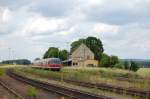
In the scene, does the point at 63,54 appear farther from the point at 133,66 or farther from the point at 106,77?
the point at 106,77

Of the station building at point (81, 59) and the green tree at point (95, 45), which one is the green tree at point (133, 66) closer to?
the station building at point (81, 59)

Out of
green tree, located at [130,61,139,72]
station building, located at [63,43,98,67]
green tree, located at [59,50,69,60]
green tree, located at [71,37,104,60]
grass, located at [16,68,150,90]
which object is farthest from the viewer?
green tree, located at [59,50,69,60]

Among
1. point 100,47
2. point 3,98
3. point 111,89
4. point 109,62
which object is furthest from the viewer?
point 100,47

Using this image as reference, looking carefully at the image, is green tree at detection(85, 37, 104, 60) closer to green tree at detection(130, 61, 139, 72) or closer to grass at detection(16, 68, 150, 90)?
green tree at detection(130, 61, 139, 72)

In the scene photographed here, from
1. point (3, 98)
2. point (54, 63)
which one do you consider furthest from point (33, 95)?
point (54, 63)

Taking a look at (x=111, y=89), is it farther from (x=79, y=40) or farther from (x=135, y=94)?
(x=79, y=40)

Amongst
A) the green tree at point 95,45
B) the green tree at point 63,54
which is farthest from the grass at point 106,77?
the green tree at point 63,54

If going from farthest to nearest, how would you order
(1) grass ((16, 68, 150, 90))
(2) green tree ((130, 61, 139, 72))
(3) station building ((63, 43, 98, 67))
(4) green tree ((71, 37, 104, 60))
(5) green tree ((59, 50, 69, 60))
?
(5) green tree ((59, 50, 69, 60))
(4) green tree ((71, 37, 104, 60))
(3) station building ((63, 43, 98, 67))
(2) green tree ((130, 61, 139, 72))
(1) grass ((16, 68, 150, 90))

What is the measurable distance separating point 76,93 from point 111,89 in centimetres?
535

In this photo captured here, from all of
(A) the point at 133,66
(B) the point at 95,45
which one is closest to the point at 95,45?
(B) the point at 95,45

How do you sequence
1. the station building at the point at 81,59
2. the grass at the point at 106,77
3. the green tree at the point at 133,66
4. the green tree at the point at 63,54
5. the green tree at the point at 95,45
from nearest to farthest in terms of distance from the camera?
the grass at the point at 106,77
the green tree at the point at 133,66
the station building at the point at 81,59
the green tree at the point at 95,45
the green tree at the point at 63,54

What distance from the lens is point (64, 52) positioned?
146 m

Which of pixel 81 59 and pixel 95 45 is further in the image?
pixel 95 45

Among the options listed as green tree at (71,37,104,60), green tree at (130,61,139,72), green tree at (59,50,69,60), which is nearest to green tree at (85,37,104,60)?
green tree at (71,37,104,60)
